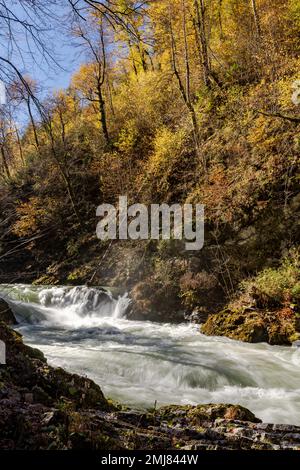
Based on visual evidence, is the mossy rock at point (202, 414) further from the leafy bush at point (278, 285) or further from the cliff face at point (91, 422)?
the leafy bush at point (278, 285)

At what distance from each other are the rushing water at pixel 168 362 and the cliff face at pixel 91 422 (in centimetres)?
97

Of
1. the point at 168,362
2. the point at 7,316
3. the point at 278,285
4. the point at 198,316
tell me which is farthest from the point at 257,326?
the point at 7,316

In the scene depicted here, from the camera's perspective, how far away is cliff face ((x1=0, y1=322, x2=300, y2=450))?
293cm

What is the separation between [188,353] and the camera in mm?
7984

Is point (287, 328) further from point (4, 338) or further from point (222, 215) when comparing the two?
point (4, 338)

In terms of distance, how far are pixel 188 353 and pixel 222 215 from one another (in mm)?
4960

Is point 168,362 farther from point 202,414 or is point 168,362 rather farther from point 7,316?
point 7,316

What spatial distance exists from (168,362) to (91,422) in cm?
417

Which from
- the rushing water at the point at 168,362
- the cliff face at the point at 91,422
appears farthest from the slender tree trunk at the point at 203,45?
the cliff face at the point at 91,422

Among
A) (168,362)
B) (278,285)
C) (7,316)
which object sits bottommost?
(168,362)

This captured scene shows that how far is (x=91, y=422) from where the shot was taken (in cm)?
331

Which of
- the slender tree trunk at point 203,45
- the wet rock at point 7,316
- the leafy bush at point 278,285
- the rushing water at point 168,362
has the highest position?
the slender tree trunk at point 203,45

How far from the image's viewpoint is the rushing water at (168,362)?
577 centimetres

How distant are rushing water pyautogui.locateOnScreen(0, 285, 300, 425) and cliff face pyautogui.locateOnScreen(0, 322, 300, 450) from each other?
0.97 meters
